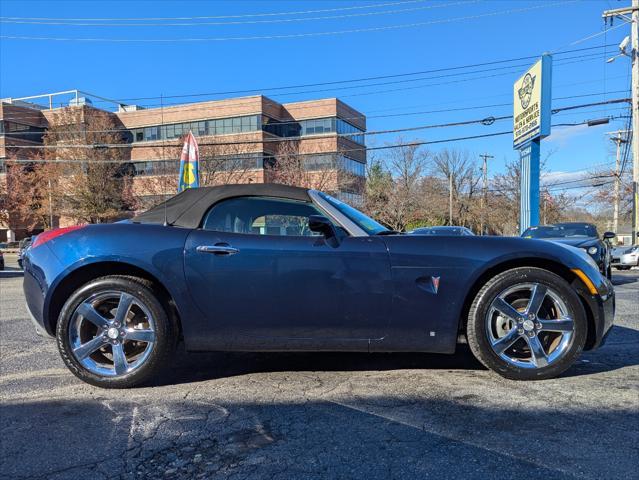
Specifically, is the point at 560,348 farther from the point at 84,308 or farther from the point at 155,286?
the point at 84,308

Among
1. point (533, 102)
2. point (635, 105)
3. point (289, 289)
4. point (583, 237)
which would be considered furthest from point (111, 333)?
point (635, 105)

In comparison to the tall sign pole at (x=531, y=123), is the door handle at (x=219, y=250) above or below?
below

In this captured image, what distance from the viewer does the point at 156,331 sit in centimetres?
319

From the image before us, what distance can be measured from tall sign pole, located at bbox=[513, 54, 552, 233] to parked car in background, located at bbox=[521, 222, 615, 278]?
19.2 feet

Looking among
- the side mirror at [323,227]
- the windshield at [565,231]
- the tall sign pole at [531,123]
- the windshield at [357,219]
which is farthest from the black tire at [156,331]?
the tall sign pole at [531,123]

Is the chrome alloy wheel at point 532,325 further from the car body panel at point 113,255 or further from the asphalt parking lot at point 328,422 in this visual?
the car body panel at point 113,255

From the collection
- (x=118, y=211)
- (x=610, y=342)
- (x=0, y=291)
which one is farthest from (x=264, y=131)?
(x=610, y=342)

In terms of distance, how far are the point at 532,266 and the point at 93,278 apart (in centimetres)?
320

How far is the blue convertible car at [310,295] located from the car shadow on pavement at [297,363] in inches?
16.1

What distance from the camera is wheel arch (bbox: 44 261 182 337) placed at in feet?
10.7

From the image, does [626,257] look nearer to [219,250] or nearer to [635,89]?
[635,89]

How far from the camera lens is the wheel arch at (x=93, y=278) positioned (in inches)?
129

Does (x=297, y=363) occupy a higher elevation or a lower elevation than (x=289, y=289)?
lower

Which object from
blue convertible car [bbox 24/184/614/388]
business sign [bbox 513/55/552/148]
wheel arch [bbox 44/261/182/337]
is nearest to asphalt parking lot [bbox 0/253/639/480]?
blue convertible car [bbox 24/184/614/388]
